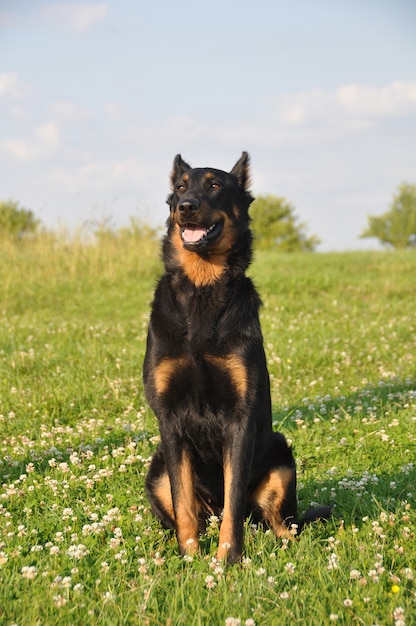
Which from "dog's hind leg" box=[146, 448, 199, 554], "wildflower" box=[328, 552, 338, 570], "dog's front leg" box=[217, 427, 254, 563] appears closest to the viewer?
"wildflower" box=[328, 552, 338, 570]

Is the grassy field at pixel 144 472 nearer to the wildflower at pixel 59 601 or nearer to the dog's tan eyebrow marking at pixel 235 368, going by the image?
the wildflower at pixel 59 601

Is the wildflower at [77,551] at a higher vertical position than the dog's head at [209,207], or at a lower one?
lower

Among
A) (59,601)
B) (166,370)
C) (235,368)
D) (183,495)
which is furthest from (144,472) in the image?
(59,601)

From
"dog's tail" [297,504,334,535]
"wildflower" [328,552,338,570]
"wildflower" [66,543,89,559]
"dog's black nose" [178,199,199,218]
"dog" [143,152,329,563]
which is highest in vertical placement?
"dog's black nose" [178,199,199,218]

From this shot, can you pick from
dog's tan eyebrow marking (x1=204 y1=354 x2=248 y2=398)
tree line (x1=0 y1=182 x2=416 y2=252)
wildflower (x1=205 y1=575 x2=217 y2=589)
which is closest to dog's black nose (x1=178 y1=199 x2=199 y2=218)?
dog's tan eyebrow marking (x1=204 y1=354 x2=248 y2=398)

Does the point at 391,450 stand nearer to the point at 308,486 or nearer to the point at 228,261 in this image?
the point at 308,486

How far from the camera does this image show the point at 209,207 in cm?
500

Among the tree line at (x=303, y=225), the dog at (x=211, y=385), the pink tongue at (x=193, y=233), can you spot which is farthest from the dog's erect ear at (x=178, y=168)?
the tree line at (x=303, y=225)

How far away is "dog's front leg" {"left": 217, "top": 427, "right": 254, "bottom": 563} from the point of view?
14.1 feet

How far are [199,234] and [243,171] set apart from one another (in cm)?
92

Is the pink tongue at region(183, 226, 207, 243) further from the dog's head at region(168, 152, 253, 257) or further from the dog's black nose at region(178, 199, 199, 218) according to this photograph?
the dog's black nose at region(178, 199, 199, 218)

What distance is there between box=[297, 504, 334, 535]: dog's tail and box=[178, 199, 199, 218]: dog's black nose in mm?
2283

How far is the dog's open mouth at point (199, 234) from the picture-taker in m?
4.90

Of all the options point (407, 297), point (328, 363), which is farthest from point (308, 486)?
point (407, 297)
